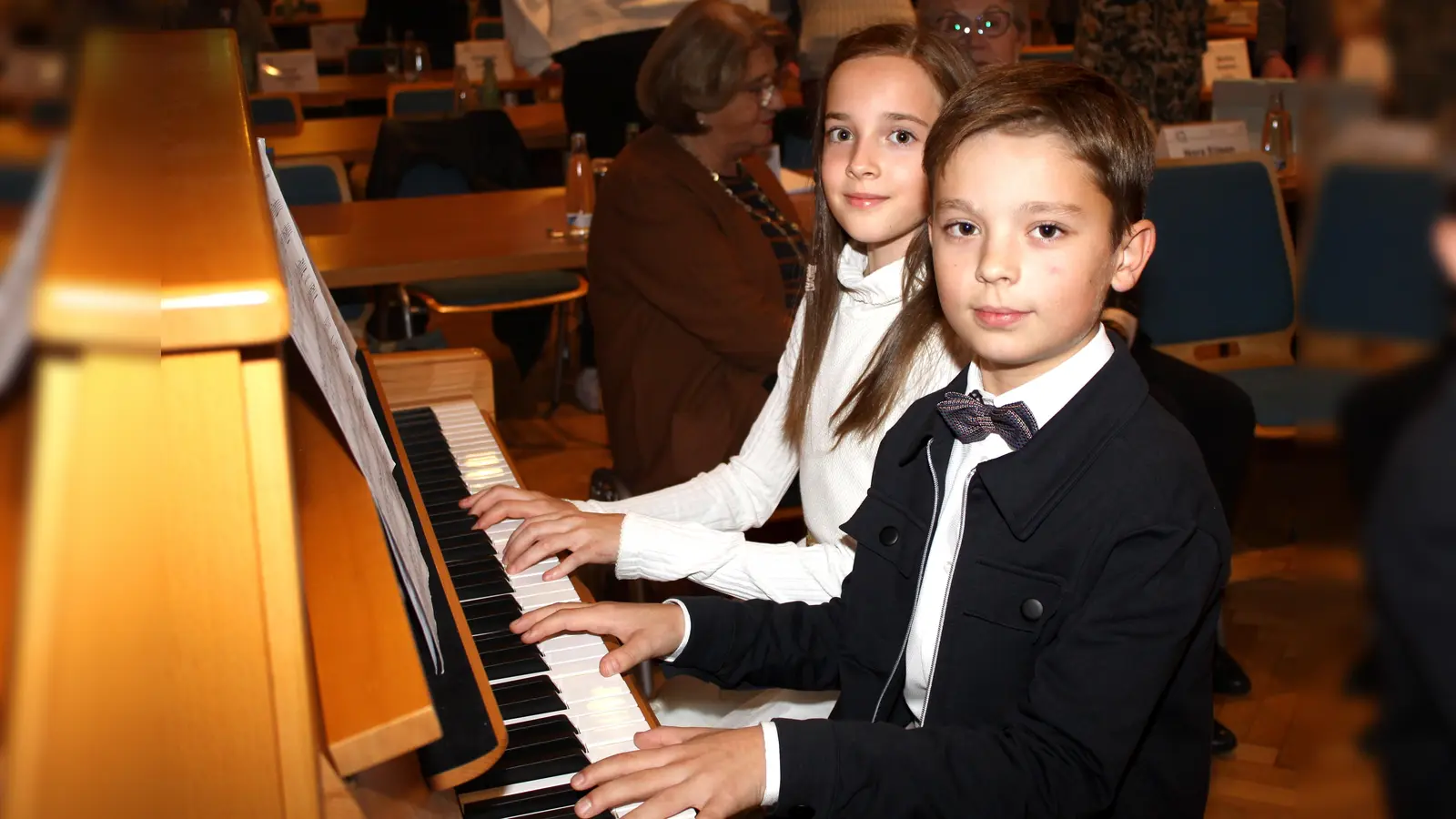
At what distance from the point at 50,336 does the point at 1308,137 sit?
380 mm

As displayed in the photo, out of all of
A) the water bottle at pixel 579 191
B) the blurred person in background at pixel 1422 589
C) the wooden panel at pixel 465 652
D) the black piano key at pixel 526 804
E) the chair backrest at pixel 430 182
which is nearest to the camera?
the blurred person in background at pixel 1422 589

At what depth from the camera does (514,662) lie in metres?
1.26

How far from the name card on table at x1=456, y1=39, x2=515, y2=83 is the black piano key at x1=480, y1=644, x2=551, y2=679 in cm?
544

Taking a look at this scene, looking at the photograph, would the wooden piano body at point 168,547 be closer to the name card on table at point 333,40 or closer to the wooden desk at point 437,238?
the wooden desk at point 437,238

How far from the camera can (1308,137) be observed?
0.19 m

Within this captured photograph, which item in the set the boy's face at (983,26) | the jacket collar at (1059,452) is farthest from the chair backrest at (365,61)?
the jacket collar at (1059,452)

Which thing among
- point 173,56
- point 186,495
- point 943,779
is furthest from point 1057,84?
point 173,56

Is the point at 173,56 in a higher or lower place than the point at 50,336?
higher

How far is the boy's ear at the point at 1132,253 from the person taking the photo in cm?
118

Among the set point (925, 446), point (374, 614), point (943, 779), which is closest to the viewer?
point (374, 614)

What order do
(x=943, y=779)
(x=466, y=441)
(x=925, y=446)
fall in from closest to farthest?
(x=943, y=779) < (x=925, y=446) < (x=466, y=441)

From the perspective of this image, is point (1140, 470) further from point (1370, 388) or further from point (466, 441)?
point (466, 441)

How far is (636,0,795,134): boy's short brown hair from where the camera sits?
2.90 metres

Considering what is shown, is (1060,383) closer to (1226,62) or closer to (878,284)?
(878,284)
